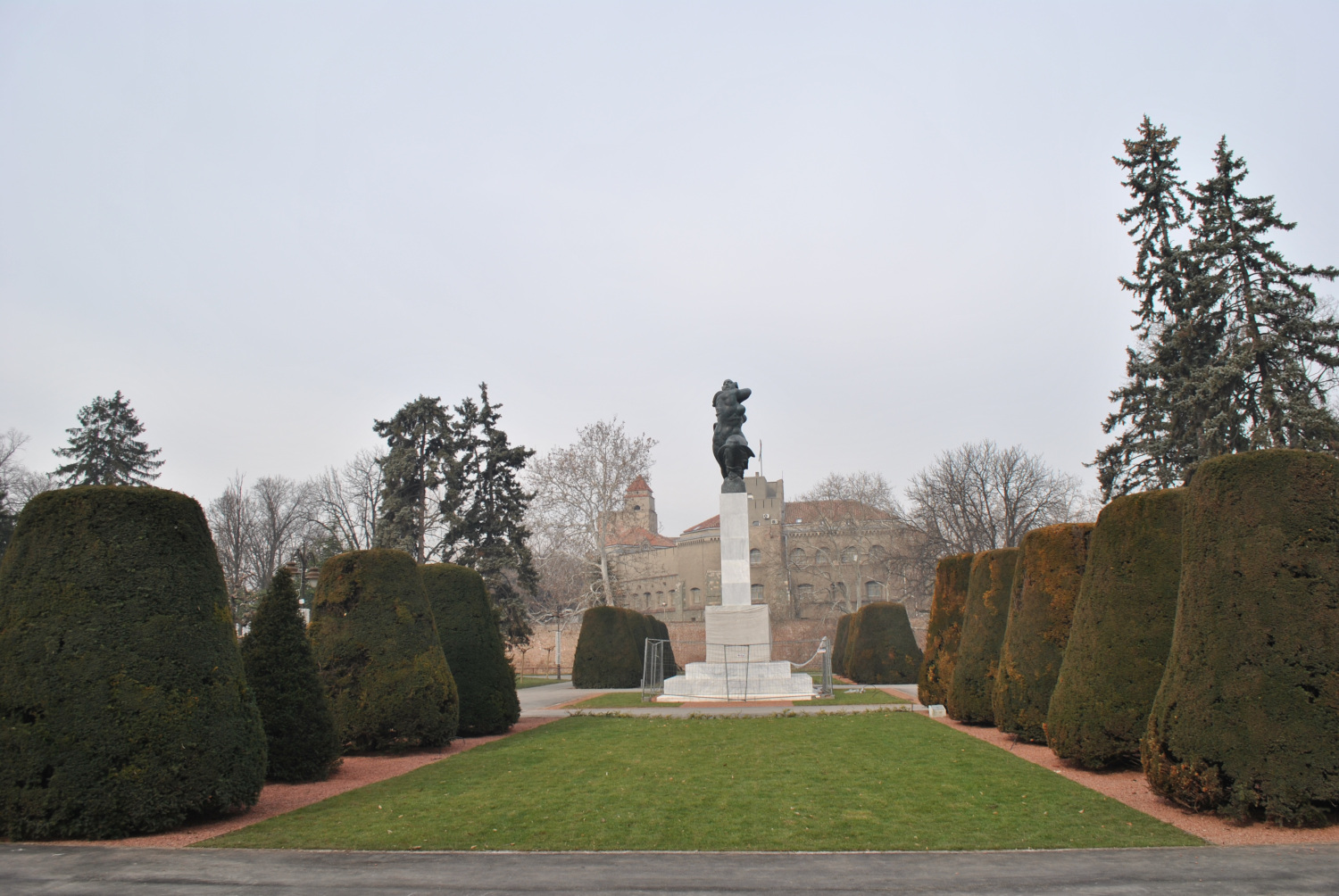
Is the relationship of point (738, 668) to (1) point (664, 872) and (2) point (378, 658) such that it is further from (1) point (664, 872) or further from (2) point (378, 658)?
(1) point (664, 872)

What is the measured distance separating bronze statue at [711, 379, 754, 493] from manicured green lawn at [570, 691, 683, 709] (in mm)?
6138

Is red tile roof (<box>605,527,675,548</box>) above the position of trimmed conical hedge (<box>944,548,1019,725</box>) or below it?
above

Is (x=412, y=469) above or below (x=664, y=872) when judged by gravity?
above

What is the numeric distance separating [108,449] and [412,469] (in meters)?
21.0

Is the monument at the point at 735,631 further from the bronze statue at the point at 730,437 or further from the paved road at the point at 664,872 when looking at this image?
the paved road at the point at 664,872

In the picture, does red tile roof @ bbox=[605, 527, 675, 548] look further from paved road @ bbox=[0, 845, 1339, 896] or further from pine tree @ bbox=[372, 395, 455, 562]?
paved road @ bbox=[0, 845, 1339, 896]

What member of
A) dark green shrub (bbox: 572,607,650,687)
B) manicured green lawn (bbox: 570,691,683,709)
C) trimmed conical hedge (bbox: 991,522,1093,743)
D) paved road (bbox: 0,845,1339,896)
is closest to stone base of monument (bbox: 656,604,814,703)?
manicured green lawn (bbox: 570,691,683,709)

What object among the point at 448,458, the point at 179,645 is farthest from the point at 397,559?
the point at 448,458

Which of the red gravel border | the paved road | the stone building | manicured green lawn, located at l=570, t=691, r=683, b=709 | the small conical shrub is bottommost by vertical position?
manicured green lawn, located at l=570, t=691, r=683, b=709

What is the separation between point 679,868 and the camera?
6047 mm

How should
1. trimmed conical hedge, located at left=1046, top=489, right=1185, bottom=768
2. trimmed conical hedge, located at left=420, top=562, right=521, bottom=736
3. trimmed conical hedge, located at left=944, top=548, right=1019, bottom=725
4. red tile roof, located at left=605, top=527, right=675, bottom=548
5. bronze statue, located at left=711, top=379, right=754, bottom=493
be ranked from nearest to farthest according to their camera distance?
1. trimmed conical hedge, located at left=1046, top=489, right=1185, bottom=768
2. trimmed conical hedge, located at left=944, top=548, right=1019, bottom=725
3. trimmed conical hedge, located at left=420, top=562, right=521, bottom=736
4. bronze statue, located at left=711, top=379, right=754, bottom=493
5. red tile roof, located at left=605, top=527, right=675, bottom=548

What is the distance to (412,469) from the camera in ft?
108

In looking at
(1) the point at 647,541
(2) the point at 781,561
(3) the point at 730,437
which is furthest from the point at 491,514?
(1) the point at 647,541

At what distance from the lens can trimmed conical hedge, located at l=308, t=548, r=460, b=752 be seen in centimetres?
1215
